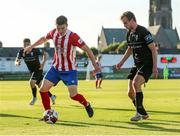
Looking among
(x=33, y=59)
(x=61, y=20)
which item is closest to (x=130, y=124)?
(x=61, y=20)

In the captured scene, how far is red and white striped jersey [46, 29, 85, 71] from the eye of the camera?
1267 centimetres

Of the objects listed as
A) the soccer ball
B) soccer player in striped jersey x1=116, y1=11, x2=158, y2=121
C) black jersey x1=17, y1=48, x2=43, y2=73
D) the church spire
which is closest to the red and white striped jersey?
the soccer ball

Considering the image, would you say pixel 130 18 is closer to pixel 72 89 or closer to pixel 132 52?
pixel 132 52

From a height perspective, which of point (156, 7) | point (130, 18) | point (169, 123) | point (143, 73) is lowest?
point (169, 123)

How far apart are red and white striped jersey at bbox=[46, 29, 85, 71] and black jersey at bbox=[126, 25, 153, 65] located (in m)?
1.17

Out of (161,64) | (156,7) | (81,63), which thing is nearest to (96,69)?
(81,63)

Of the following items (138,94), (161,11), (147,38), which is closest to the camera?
(147,38)

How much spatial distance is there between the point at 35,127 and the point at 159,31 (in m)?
189

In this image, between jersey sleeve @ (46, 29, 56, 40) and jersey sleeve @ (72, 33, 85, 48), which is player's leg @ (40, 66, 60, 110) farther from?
A: jersey sleeve @ (72, 33, 85, 48)

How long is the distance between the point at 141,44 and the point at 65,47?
1.69 meters

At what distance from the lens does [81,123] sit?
12.5m

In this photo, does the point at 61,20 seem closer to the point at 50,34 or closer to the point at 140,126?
the point at 50,34

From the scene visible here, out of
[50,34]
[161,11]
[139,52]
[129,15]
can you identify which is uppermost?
→ [161,11]

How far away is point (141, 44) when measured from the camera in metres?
12.9
